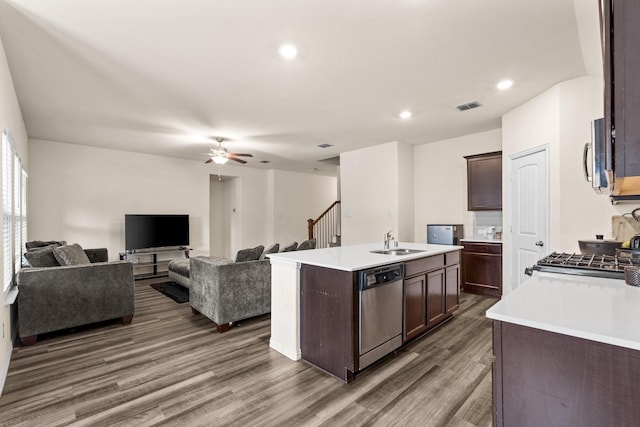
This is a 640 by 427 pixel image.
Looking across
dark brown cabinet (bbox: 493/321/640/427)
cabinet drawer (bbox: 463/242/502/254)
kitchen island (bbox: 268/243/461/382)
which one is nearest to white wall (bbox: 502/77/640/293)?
cabinet drawer (bbox: 463/242/502/254)

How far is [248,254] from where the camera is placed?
3734 mm

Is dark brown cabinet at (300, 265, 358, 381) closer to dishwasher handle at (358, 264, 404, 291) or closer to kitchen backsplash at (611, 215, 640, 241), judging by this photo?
dishwasher handle at (358, 264, 404, 291)

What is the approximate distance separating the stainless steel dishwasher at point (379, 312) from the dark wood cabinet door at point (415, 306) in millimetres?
104

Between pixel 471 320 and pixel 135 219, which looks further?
pixel 135 219

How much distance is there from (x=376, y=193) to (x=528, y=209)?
8.91ft

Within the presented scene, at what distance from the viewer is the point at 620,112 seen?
81 cm

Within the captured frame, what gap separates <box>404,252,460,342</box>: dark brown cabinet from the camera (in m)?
2.86

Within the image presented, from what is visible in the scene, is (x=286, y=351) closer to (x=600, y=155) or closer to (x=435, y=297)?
(x=435, y=297)

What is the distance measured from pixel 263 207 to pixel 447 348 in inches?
262

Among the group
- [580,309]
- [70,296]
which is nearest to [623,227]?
[580,309]

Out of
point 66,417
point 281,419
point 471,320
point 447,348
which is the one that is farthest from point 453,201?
point 66,417

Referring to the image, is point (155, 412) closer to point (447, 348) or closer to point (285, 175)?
point (447, 348)

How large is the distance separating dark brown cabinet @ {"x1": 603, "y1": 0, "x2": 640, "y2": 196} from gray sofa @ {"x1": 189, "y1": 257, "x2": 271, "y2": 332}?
3266 millimetres

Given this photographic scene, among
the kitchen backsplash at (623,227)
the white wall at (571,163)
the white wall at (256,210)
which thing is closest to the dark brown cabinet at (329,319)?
the white wall at (571,163)
